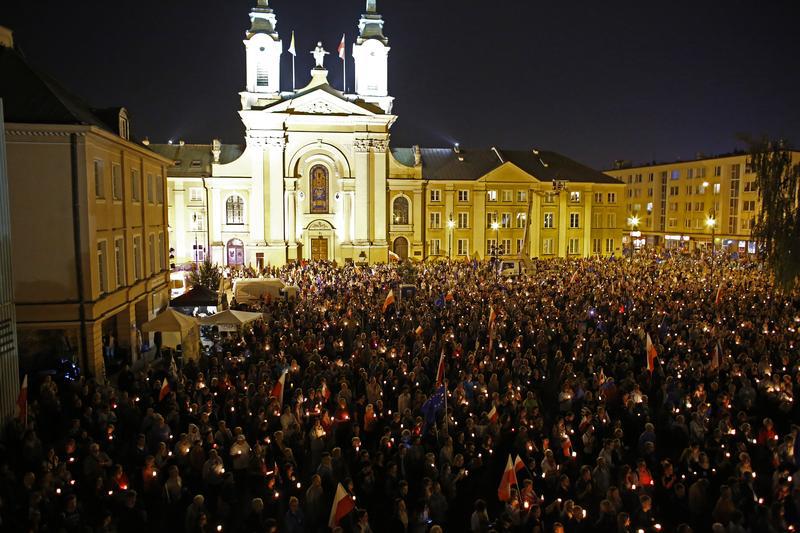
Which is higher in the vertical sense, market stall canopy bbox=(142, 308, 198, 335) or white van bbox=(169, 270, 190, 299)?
market stall canopy bbox=(142, 308, 198, 335)

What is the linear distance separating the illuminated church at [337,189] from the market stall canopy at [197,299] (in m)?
23.5

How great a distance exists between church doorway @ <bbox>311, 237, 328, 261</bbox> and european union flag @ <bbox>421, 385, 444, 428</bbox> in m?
40.1

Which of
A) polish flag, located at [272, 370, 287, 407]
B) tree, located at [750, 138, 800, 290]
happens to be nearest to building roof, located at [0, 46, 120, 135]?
polish flag, located at [272, 370, 287, 407]

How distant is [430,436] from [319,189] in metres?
41.3

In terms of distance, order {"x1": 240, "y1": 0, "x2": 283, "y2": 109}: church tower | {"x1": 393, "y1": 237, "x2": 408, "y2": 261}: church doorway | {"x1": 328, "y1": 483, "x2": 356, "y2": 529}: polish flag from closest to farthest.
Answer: {"x1": 328, "y1": 483, "x2": 356, "y2": 529}: polish flag < {"x1": 240, "y1": 0, "x2": 283, "y2": 109}: church tower < {"x1": 393, "y1": 237, "x2": 408, "y2": 261}: church doorway

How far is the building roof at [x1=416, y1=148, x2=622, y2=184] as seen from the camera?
56.0 metres

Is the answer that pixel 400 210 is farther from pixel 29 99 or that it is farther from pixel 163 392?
pixel 163 392

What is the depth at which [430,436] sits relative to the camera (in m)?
12.1

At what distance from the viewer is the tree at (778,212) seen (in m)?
28.5

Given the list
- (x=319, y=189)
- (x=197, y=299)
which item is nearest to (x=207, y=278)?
(x=197, y=299)

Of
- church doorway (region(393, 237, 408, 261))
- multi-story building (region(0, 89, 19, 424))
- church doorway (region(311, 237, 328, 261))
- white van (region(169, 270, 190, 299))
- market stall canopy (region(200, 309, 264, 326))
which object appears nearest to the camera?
multi-story building (region(0, 89, 19, 424))

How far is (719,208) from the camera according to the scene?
71.3 meters

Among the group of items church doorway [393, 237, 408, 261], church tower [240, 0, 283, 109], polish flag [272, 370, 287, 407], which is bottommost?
polish flag [272, 370, 287, 407]

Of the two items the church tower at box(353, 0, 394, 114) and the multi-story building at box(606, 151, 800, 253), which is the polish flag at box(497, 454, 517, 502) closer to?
the church tower at box(353, 0, 394, 114)
